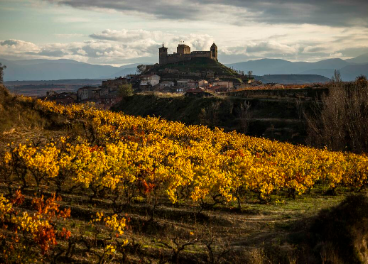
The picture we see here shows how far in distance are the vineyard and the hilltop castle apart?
487ft

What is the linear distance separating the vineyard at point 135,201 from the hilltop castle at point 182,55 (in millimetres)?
148363

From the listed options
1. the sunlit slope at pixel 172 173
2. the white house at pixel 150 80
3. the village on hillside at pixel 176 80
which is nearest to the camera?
the sunlit slope at pixel 172 173

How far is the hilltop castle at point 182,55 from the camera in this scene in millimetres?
167875

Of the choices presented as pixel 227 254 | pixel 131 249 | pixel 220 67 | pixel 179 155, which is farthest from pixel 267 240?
pixel 220 67

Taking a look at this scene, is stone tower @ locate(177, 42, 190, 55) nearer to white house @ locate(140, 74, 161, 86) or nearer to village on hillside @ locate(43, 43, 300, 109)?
village on hillside @ locate(43, 43, 300, 109)

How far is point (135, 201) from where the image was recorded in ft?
54.1

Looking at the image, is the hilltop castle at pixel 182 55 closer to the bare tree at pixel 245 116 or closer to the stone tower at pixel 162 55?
the stone tower at pixel 162 55

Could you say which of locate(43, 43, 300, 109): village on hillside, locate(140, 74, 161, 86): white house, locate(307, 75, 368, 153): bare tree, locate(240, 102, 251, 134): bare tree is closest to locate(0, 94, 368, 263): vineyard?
locate(307, 75, 368, 153): bare tree

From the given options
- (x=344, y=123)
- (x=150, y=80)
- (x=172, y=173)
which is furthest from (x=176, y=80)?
(x=172, y=173)

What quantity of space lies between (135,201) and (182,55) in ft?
517

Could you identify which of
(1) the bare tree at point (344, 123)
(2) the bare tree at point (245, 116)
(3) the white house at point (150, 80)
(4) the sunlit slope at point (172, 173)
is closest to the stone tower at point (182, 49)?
(3) the white house at point (150, 80)

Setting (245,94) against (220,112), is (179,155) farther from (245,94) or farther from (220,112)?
(245,94)

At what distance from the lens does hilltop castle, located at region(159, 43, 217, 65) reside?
16788 centimetres

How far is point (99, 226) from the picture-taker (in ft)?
44.3
